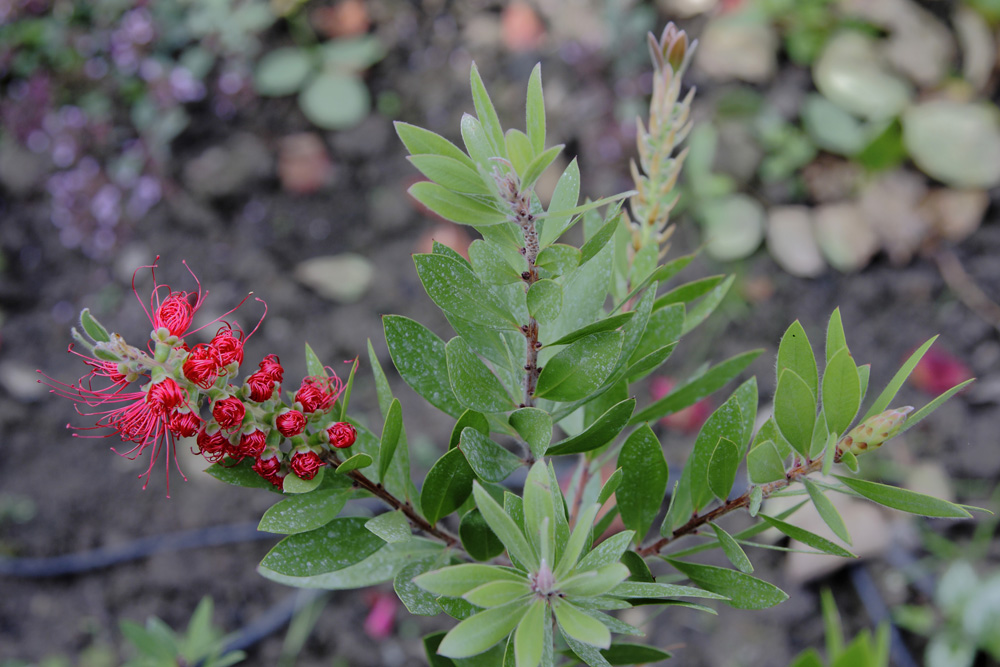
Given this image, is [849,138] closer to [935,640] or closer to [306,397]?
[935,640]

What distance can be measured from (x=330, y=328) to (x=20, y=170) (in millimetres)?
1191

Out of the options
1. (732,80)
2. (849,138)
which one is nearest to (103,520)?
(732,80)

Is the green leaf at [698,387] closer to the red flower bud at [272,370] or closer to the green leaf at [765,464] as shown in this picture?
the green leaf at [765,464]

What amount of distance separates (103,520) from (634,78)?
6.11ft

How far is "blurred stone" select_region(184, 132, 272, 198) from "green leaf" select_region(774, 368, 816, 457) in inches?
77.8

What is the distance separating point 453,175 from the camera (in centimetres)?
35

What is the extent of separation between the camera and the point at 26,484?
1.82 m

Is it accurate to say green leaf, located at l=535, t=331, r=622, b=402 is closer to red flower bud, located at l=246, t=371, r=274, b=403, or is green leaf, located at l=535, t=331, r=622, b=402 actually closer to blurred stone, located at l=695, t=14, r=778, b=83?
red flower bud, located at l=246, t=371, r=274, b=403

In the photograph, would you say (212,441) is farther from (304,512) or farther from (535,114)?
(535,114)

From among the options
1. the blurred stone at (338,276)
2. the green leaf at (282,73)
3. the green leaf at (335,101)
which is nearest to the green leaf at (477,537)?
the blurred stone at (338,276)

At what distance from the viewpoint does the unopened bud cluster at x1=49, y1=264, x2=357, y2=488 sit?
38 centimetres

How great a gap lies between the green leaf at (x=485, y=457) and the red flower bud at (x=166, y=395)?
6.1 inches

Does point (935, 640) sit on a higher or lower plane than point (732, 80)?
lower

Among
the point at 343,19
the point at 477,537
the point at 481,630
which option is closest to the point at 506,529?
the point at 481,630
